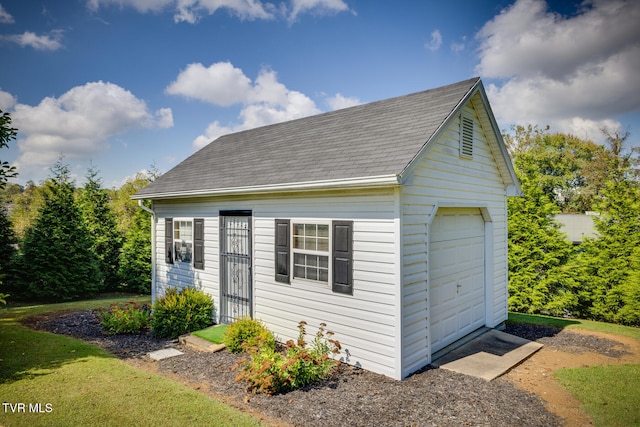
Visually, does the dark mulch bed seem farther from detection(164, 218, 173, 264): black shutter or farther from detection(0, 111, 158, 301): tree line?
detection(0, 111, 158, 301): tree line

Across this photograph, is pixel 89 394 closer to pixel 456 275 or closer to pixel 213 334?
pixel 213 334

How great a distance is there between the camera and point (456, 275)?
7.55 m

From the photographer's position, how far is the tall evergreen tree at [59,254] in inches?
524

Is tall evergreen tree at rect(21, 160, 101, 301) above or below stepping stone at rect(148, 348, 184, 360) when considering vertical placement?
above

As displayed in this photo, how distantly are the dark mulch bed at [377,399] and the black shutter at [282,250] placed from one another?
183 cm

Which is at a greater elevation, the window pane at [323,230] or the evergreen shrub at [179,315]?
the window pane at [323,230]

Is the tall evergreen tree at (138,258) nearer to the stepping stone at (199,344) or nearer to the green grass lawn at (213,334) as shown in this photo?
the green grass lawn at (213,334)

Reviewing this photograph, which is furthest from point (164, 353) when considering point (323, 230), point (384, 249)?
point (384, 249)

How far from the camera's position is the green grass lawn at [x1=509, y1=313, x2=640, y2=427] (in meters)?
4.56

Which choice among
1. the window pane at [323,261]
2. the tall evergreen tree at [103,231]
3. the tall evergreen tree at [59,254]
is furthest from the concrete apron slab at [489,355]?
the tall evergreen tree at [103,231]

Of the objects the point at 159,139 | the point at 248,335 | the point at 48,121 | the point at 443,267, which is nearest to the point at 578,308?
the point at 443,267

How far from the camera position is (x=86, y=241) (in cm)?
1438

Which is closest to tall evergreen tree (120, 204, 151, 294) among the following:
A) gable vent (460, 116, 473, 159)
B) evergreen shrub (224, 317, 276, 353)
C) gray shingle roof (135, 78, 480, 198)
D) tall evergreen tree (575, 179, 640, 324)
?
gray shingle roof (135, 78, 480, 198)

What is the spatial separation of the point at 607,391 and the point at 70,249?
56.6 feet
